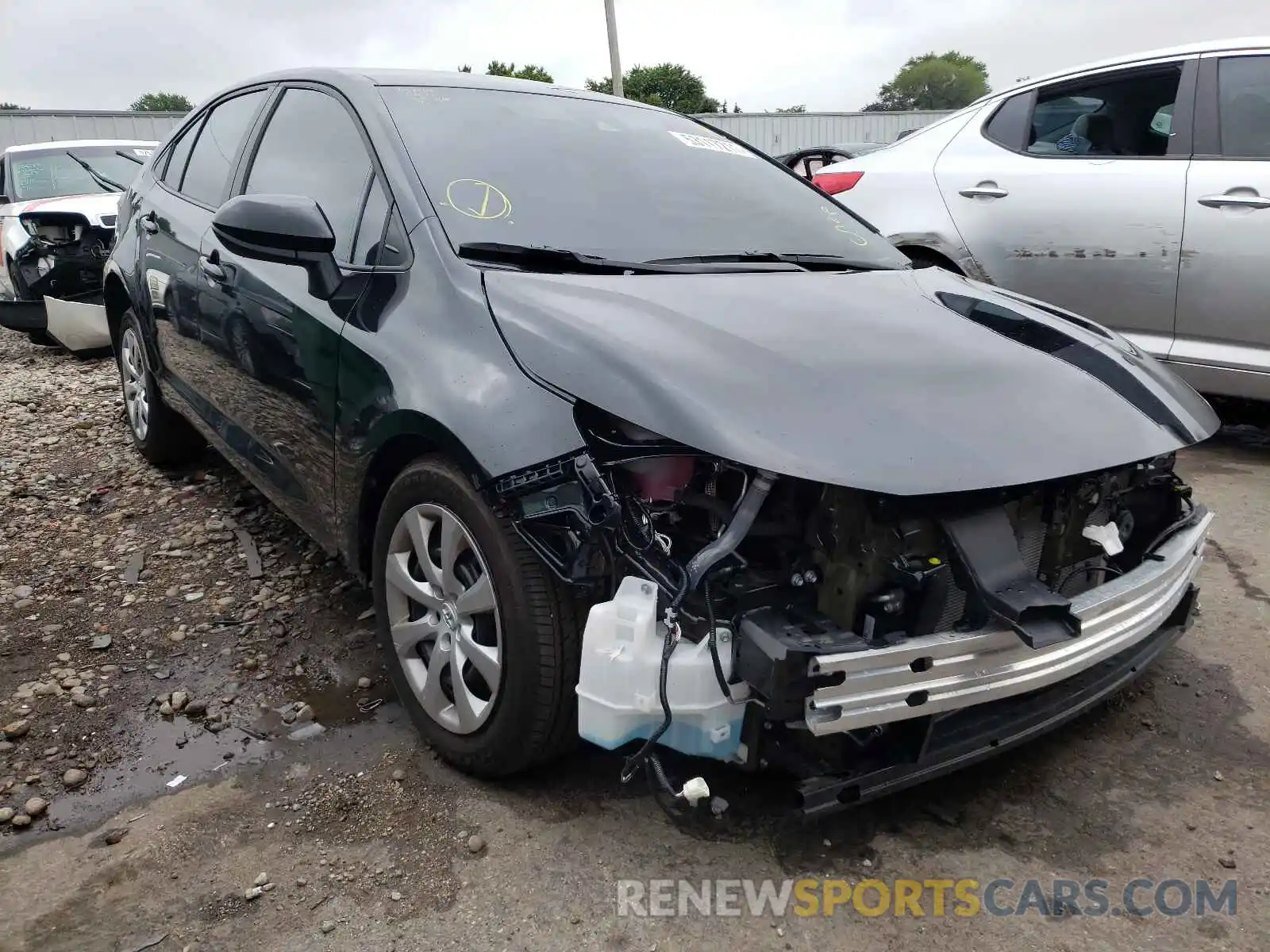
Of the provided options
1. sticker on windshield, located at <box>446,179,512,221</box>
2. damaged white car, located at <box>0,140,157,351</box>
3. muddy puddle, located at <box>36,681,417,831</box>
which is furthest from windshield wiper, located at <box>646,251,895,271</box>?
damaged white car, located at <box>0,140,157,351</box>

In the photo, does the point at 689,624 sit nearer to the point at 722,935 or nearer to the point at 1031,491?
the point at 722,935

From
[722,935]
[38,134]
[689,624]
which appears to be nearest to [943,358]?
[689,624]

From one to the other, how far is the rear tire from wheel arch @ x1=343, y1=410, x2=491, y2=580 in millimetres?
2114

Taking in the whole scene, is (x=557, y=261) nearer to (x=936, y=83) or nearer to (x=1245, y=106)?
(x=1245, y=106)

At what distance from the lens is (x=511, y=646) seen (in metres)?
1.94

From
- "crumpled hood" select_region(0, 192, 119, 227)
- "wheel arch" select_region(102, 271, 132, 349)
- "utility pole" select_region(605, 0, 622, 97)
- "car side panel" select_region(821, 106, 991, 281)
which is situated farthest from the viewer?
"utility pole" select_region(605, 0, 622, 97)

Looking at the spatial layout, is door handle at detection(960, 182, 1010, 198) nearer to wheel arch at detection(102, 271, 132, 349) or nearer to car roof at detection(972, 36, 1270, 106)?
car roof at detection(972, 36, 1270, 106)

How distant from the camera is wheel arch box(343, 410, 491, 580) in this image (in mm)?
1985

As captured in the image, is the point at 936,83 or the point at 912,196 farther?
the point at 936,83

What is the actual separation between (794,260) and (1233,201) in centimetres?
248

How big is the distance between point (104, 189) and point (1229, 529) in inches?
312

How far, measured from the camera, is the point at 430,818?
208cm

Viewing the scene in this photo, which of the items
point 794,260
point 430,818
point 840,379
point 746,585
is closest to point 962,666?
point 746,585

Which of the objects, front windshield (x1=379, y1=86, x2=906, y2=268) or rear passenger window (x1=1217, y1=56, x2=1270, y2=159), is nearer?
front windshield (x1=379, y1=86, x2=906, y2=268)
